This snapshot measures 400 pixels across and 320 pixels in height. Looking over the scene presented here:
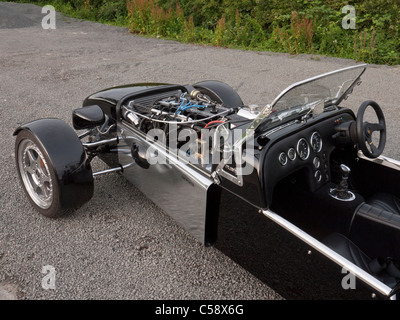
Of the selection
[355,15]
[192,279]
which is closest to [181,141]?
[192,279]

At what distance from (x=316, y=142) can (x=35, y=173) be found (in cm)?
246

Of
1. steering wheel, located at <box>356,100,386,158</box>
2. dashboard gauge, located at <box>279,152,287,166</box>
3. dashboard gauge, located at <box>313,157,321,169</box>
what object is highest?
steering wheel, located at <box>356,100,386,158</box>

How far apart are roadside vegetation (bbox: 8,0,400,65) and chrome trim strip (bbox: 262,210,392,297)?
741 centimetres

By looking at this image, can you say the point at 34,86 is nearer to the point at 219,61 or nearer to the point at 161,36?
the point at 219,61

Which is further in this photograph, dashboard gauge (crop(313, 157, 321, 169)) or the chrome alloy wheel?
the chrome alloy wheel

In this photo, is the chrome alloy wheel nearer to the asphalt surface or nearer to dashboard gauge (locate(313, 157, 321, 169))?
the asphalt surface

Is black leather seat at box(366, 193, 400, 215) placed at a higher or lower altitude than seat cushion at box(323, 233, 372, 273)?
higher

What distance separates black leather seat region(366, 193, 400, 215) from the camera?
292cm

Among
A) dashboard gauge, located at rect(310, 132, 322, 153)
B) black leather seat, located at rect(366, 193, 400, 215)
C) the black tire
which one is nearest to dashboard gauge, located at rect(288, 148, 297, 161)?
dashboard gauge, located at rect(310, 132, 322, 153)

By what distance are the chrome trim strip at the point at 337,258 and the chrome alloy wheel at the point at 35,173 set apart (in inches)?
77.8

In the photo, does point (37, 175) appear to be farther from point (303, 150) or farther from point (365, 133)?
point (365, 133)

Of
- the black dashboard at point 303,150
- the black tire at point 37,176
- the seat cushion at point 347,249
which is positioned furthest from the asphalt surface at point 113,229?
the black dashboard at point 303,150

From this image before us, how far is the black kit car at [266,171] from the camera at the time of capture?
2.39 meters

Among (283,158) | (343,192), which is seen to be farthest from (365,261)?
→ (283,158)
